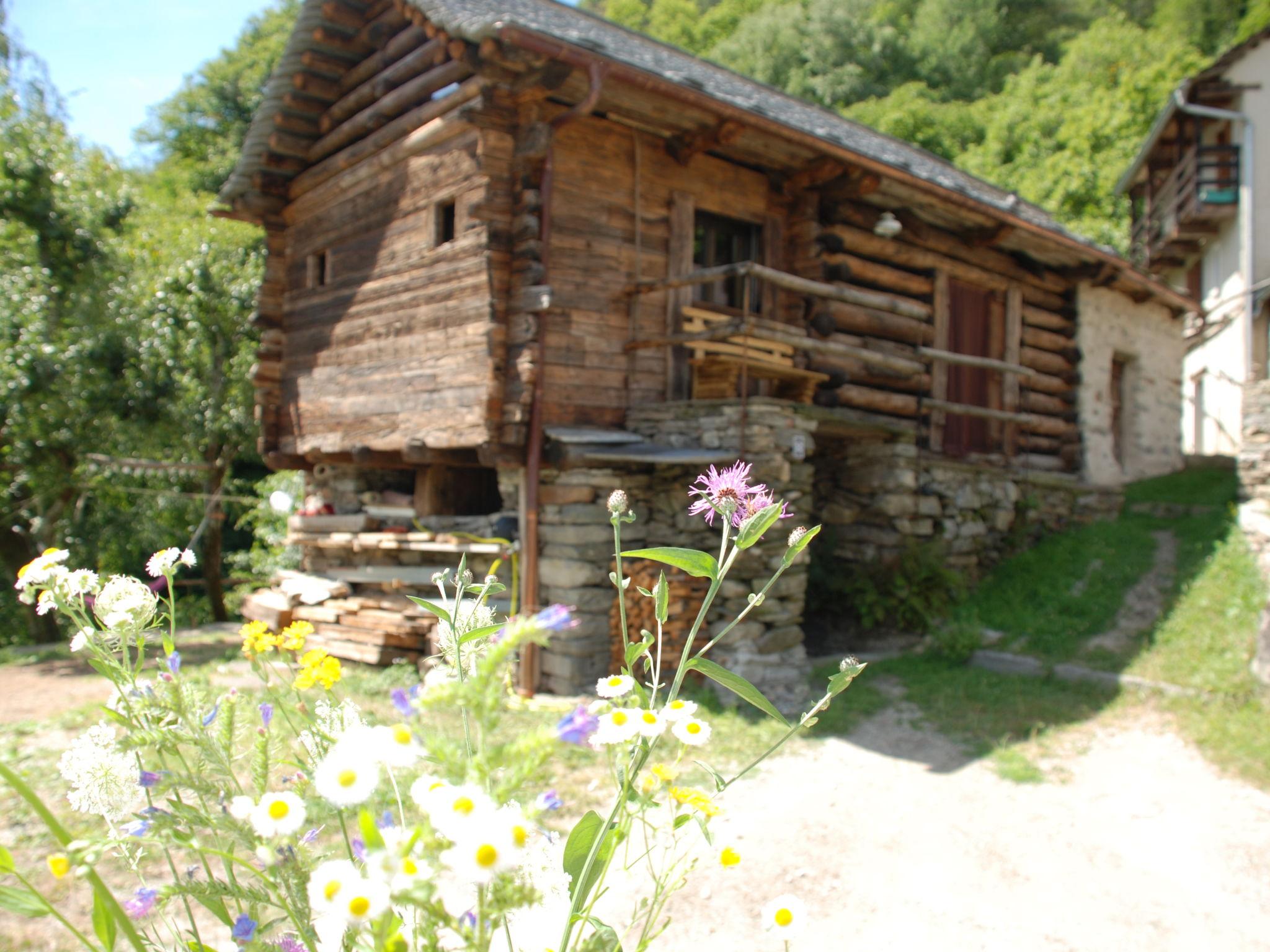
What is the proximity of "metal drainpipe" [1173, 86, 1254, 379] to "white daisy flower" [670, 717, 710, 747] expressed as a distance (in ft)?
61.6

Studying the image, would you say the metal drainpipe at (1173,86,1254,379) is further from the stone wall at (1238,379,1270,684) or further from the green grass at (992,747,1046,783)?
the green grass at (992,747,1046,783)

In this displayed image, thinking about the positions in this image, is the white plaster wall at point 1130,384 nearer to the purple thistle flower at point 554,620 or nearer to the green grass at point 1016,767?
the green grass at point 1016,767

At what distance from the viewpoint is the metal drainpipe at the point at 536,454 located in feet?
24.0

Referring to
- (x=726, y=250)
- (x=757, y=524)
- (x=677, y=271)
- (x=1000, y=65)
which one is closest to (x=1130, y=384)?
(x=726, y=250)

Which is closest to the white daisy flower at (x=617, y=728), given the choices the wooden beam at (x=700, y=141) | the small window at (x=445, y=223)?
the wooden beam at (x=700, y=141)

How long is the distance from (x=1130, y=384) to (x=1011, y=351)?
4.33m

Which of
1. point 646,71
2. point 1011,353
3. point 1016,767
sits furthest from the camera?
point 1011,353

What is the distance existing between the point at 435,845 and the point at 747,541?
0.64 m

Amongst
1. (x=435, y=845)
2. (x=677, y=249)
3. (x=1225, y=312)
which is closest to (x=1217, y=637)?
(x=677, y=249)

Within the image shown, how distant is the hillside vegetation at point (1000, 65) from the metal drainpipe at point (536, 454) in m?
21.7

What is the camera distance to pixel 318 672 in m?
1.33

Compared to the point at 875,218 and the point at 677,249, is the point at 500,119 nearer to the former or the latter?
the point at 677,249

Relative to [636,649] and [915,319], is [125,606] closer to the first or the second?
[636,649]

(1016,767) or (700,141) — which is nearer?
(1016,767)
